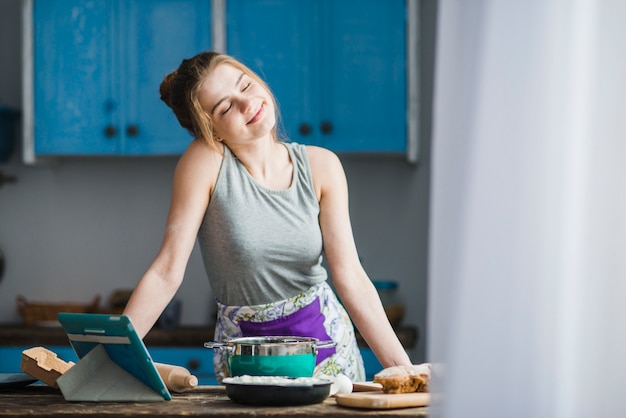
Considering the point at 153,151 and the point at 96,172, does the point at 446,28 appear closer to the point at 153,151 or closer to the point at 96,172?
the point at 153,151

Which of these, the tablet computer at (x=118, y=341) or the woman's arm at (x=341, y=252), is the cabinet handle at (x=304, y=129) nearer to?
the woman's arm at (x=341, y=252)

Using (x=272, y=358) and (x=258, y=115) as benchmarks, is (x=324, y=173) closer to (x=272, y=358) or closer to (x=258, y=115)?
(x=258, y=115)

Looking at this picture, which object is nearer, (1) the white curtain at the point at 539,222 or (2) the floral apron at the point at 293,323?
(1) the white curtain at the point at 539,222

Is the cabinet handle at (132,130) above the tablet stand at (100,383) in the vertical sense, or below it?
above

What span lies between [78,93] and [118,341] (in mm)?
2729

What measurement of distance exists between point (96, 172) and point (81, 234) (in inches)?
12.0

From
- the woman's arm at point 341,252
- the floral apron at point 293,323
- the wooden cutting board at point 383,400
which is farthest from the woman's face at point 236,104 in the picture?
the wooden cutting board at point 383,400

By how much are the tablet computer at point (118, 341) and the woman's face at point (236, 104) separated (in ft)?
2.11

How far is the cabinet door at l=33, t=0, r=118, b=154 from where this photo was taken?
410 centimetres

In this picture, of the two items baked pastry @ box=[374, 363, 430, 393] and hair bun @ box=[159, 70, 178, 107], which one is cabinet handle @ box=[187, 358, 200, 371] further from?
baked pastry @ box=[374, 363, 430, 393]

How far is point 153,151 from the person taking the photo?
13.4 feet

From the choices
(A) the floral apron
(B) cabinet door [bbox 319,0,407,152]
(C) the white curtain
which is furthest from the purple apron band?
(B) cabinet door [bbox 319,0,407,152]

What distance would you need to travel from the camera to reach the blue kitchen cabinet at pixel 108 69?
13.4 feet

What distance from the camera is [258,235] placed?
2.20 meters
